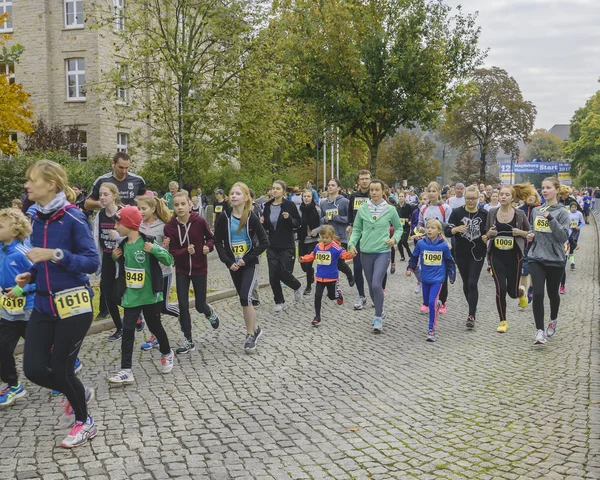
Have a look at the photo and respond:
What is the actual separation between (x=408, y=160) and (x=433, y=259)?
61128 millimetres

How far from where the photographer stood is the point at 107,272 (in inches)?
Result: 314

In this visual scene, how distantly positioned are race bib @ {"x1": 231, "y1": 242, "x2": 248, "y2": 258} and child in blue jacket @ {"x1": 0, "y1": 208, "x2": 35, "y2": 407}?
2.59m

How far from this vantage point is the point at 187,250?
24.8 ft

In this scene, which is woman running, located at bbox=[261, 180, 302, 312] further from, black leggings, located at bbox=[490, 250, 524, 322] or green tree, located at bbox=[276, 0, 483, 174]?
green tree, located at bbox=[276, 0, 483, 174]

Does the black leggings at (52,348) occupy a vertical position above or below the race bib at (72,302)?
below

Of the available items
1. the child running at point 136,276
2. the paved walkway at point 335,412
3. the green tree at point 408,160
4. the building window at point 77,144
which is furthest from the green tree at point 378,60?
the green tree at point 408,160

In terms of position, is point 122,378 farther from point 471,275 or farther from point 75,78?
point 75,78

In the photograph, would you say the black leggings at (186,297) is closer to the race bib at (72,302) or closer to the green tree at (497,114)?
the race bib at (72,302)

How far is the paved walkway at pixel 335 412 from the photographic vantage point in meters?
4.41

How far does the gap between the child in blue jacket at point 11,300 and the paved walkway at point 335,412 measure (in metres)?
0.26

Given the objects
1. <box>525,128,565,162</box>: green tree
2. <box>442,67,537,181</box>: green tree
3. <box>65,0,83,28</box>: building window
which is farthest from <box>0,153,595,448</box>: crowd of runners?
<box>525,128,565,162</box>: green tree

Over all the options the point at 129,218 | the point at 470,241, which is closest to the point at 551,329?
the point at 470,241

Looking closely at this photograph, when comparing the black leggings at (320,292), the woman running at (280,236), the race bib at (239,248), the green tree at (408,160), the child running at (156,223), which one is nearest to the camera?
the child running at (156,223)

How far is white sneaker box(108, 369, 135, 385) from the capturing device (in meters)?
6.08
